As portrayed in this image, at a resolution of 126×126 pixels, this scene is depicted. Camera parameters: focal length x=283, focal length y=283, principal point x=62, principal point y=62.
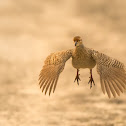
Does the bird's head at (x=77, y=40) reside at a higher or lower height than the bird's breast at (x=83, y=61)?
higher

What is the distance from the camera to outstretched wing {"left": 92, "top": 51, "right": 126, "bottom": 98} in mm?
8359

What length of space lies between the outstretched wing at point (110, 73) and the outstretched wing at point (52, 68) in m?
1.02

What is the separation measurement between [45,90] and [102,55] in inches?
88.6

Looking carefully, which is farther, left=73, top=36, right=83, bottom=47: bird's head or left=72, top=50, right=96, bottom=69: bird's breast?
left=72, top=50, right=96, bottom=69: bird's breast

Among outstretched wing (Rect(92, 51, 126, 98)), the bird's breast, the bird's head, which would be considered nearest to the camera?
outstretched wing (Rect(92, 51, 126, 98))

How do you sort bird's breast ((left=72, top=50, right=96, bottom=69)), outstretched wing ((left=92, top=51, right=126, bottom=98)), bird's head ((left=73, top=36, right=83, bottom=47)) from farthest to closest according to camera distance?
bird's breast ((left=72, top=50, right=96, bottom=69)) → bird's head ((left=73, top=36, right=83, bottom=47)) → outstretched wing ((left=92, top=51, right=126, bottom=98))

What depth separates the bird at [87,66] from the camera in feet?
28.0

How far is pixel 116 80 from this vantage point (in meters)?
8.68

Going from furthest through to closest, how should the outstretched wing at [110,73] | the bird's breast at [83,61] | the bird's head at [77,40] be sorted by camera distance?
the bird's breast at [83,61], the bird's head at [77,40], the outstretched wing at [110,73]

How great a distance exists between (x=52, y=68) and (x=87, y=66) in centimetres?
116

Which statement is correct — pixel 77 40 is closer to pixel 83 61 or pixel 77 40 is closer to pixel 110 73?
pixel 83 61

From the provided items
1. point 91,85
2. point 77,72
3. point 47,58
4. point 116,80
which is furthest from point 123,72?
point 47,58

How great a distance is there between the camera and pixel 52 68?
9.34 metres

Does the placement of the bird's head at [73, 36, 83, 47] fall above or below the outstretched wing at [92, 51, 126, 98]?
above
